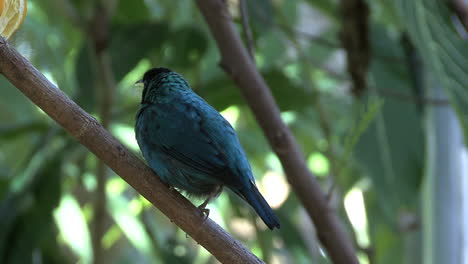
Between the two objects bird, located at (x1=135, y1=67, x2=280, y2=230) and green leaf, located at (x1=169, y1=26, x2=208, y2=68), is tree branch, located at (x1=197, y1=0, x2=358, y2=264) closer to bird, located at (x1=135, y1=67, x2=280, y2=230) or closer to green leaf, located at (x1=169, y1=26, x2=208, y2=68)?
bird, located at (x1=135, y1=67, x2=280, y2=230)

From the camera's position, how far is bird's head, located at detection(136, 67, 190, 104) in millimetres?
2617

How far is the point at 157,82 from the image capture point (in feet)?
8.79

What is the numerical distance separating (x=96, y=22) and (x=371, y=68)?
148 cm

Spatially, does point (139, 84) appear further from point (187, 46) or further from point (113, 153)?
point (113, 153)

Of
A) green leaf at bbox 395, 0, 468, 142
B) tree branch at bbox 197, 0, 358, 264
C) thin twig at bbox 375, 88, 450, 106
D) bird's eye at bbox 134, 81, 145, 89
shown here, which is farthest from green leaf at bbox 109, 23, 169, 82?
green leaf at bbox 395, 0, 468, 142

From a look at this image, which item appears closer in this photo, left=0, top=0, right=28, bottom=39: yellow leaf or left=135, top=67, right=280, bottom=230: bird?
left=0, top=0, right=28, bottom=39: yellow leaf

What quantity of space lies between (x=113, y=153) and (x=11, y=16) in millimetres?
451

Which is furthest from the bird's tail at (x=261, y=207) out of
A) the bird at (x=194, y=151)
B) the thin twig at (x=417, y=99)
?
the thin twig at (x=417, y=99)

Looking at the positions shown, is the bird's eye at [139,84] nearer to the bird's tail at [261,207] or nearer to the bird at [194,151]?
the bird at [194,151]

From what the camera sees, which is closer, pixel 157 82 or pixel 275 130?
pixel 275 130

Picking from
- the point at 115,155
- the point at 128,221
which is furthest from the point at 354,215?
the point at 115,155

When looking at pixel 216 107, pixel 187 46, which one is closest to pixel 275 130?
pixel 216 107

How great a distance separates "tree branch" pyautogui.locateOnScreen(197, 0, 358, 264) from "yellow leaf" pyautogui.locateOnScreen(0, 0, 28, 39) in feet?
2.96

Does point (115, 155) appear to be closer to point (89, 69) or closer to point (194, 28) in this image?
point (89, 69)
